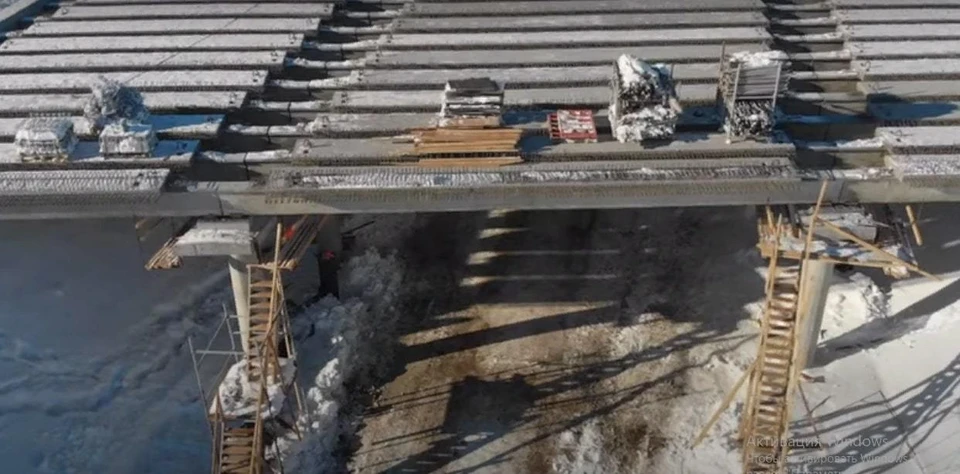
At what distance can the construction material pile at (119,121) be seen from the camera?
49.1 ft

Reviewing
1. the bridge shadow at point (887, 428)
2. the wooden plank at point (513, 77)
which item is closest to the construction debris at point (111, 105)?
the wooden plank at point (513, 77)

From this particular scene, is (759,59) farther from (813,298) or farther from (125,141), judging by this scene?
(125,141)

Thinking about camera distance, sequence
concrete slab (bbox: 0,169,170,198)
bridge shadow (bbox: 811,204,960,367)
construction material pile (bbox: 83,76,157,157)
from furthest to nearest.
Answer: bridge shadow (bbox: 811,204,960,367)
construction material pile (bbox: 83,76,157,157)
concrete slab (bbox: 0,169,170,198)

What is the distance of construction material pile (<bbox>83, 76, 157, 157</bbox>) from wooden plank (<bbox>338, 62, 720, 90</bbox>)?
396 cm

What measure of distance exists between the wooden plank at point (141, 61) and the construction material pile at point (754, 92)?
9.36 m

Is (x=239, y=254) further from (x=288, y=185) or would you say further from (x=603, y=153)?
(x=603, y=153)

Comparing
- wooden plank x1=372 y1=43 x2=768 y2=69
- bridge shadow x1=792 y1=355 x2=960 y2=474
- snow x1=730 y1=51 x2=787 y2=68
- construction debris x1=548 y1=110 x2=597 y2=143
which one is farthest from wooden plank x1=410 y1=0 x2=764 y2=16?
bridge shadow x1=792 y1=355 x2=960 y2=474

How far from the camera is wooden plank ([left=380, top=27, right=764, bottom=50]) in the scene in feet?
64.7

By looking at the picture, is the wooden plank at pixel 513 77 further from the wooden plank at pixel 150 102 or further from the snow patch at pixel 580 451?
the snow patch at pixel 580 451

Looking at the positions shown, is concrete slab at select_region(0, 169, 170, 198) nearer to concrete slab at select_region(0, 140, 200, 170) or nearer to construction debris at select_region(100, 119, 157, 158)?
concrete slab at select_region(0, 140, 200, 170)

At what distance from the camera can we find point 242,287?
1606 cm

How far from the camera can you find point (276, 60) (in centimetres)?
1906

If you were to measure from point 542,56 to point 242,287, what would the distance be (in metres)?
8.03

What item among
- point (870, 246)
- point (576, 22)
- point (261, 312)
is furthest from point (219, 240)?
point (870, 246)
